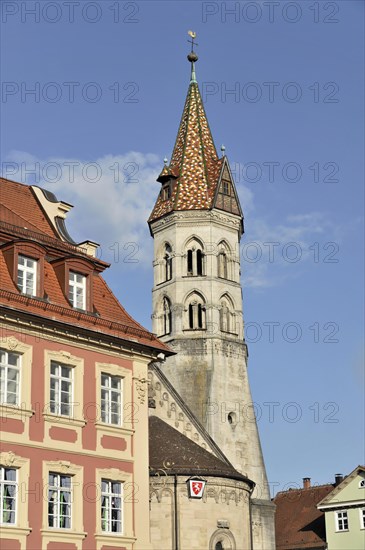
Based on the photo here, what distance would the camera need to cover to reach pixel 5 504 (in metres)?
26.3

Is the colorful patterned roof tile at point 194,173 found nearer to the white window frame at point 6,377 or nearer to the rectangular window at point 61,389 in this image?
the rectangular window at point 61,389

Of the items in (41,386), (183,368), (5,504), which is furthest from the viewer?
(183,368)

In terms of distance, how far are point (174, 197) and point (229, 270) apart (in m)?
6.11

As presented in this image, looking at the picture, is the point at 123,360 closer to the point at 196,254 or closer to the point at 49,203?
the point at 49,203

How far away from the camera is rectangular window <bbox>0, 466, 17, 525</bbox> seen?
26.2 metres

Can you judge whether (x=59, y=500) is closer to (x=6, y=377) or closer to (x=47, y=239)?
(x=6, y=377)

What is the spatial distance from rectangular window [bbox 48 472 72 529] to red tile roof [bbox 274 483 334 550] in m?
41.2

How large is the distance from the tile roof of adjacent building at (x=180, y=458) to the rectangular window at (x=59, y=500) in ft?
24.0

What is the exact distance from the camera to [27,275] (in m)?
29.2

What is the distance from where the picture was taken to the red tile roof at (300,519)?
6719 cm

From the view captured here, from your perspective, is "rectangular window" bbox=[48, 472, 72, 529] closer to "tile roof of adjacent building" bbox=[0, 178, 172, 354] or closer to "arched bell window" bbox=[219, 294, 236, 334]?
"tile roof of adjacent building" bbox=[0, 178, 172, 354]

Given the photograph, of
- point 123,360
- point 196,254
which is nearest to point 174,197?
point 196,254

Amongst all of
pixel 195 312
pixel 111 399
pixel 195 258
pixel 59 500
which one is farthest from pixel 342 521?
pixel 59 500

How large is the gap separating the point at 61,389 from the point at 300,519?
44.9 m
